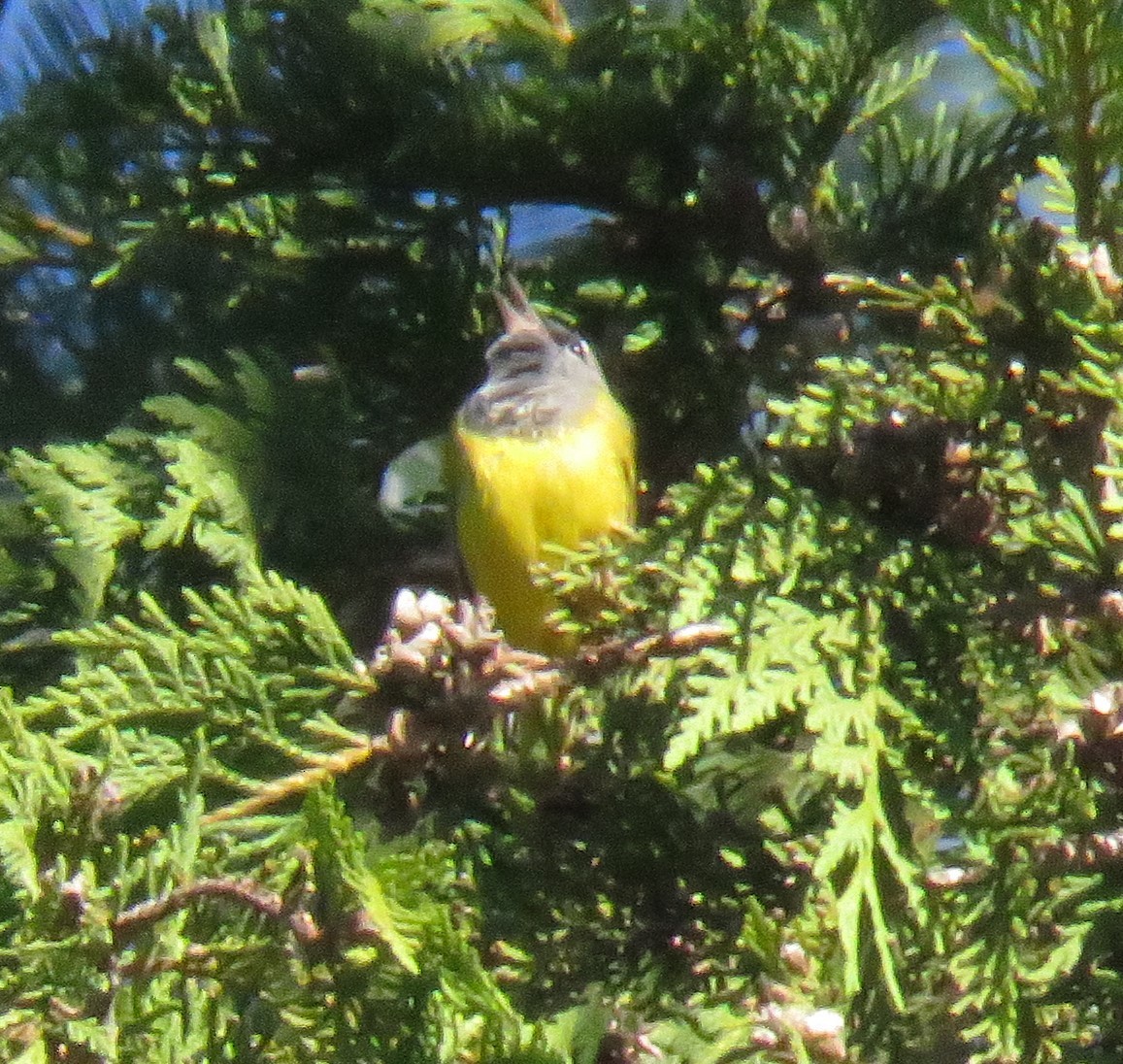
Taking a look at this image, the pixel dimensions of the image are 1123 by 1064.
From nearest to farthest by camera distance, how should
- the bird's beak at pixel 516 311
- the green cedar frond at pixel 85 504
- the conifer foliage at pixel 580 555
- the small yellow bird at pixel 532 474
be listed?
1. the conifer foliage at pixel 580 555
2. the green cedar frond at pixel 85 504
3. the bird's beak at pixel 516 311
4. the small yellow bird at pixel 532 474

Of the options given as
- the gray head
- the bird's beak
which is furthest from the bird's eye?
the bird's beak

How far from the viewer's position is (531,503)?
218 centimetres

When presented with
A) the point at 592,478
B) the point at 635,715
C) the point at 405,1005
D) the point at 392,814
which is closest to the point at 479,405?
the point at 592,478

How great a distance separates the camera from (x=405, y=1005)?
1098mm

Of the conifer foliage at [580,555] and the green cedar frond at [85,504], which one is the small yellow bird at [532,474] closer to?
the conifer foliage at [580,555]

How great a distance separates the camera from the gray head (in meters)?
1.99

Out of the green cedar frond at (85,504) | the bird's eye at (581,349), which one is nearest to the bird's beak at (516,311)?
the bird's eye at (581,349)

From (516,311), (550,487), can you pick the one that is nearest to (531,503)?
(550,487)

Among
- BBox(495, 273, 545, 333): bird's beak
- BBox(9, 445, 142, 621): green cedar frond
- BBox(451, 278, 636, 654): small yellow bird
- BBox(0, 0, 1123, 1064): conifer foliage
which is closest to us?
BBox(0, 0, 1123, 1064): conifer foliage

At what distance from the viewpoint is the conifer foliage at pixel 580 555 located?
114 centimetres

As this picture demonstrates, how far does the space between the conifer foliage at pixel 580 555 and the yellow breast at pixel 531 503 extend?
0.20 ft

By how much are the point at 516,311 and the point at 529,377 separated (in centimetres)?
20

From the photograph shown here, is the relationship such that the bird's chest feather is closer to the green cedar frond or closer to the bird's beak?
the bird's beak

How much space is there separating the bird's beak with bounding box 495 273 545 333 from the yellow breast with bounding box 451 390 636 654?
0.47ft
